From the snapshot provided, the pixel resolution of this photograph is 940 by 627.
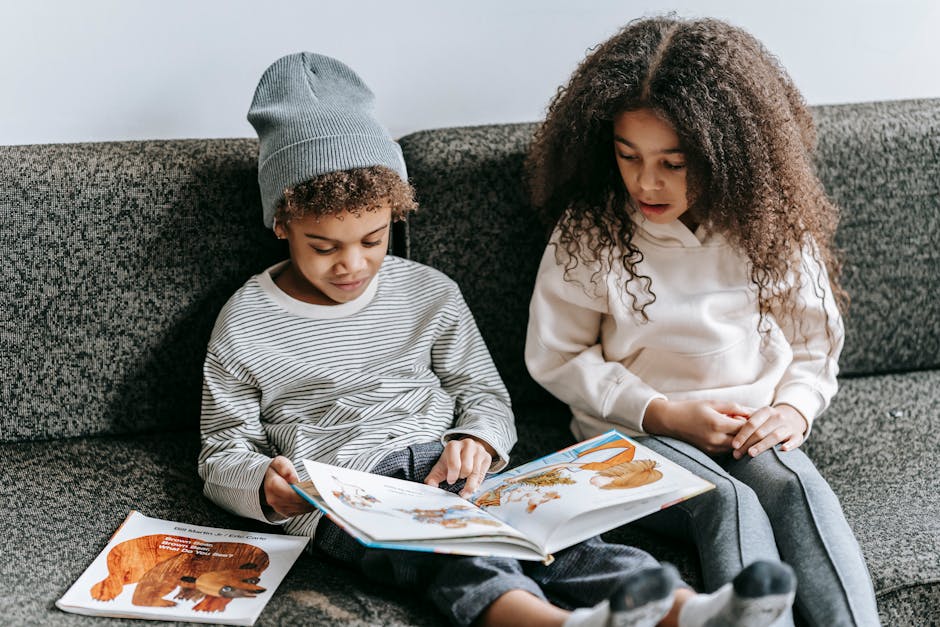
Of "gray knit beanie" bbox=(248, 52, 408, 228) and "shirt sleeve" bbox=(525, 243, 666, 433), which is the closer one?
"gray knit beanie" bbox=(248, 52, 408, 228)

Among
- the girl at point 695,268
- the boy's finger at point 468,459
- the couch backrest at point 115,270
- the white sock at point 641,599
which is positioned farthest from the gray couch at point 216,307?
the white sock at point 641,599

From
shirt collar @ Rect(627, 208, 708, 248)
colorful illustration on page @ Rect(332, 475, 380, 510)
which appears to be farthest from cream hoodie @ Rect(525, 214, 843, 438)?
colorful illustration on page @ Rect(332, 475, 380, 510)

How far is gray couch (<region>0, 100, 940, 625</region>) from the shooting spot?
Answer: 1.38 meters

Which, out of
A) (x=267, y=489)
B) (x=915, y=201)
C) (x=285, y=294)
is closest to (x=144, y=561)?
(x=267, y=489)

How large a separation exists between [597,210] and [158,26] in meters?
0.79

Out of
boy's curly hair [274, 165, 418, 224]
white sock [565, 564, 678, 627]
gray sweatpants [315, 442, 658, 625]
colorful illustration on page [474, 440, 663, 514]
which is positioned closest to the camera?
white sock [565, 564, 678, 627]

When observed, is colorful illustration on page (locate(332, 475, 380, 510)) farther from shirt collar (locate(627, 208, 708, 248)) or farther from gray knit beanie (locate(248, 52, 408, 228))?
shirt collar (locate(627, 208, 708, 248))

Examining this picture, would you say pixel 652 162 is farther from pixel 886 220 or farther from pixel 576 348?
pixel 886 220

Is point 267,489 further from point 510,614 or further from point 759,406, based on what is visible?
point 759,406

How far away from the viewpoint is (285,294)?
148cm

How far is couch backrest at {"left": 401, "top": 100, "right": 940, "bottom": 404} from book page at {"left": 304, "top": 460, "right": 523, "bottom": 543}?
449 mm

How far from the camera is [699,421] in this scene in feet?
4.66

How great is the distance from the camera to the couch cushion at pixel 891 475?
1.25 meters

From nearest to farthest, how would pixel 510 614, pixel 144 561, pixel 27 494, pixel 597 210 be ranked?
pixel 510 614, pixel 144 561, pixel 27 494, pixel 597 210
